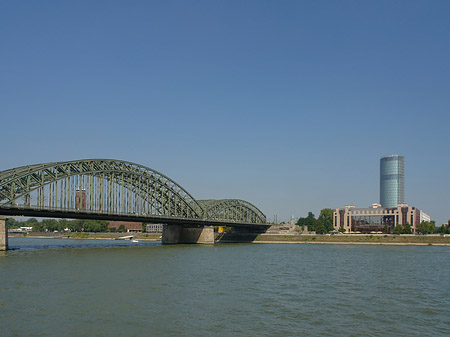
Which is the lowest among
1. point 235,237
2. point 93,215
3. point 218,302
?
point 235,237

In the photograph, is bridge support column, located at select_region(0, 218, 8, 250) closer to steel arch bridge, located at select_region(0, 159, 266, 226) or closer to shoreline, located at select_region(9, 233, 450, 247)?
steel arch bridge, located at select_region(0, 159, 266, 226)

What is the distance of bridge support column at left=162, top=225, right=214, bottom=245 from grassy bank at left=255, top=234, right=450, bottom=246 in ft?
85.4

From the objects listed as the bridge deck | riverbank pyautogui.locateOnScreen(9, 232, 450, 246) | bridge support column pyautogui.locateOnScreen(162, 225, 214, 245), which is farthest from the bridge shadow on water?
bridge support column pyautogui.locateOnScreen(162, 225, 214, 245)

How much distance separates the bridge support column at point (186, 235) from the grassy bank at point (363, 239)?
85.4ft

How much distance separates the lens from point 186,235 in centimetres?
12450

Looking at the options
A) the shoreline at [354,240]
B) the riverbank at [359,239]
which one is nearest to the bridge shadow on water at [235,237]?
the shoreline at [354,240]

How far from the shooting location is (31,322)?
24000 millimetres

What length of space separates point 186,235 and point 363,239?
48.5 metres

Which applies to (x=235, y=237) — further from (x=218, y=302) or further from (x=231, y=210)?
(x=218, y=302)

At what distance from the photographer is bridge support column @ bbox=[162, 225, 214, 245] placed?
121m

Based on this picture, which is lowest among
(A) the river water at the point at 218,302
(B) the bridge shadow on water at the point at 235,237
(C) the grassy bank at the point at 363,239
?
(B) the bridge shadow on water at the point at 235,237

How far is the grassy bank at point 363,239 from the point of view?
12006cm

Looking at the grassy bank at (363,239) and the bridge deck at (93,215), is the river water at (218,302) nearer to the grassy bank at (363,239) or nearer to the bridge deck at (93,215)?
the bridge deck at (93,215)

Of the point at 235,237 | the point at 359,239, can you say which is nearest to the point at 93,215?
the point at 235,237
